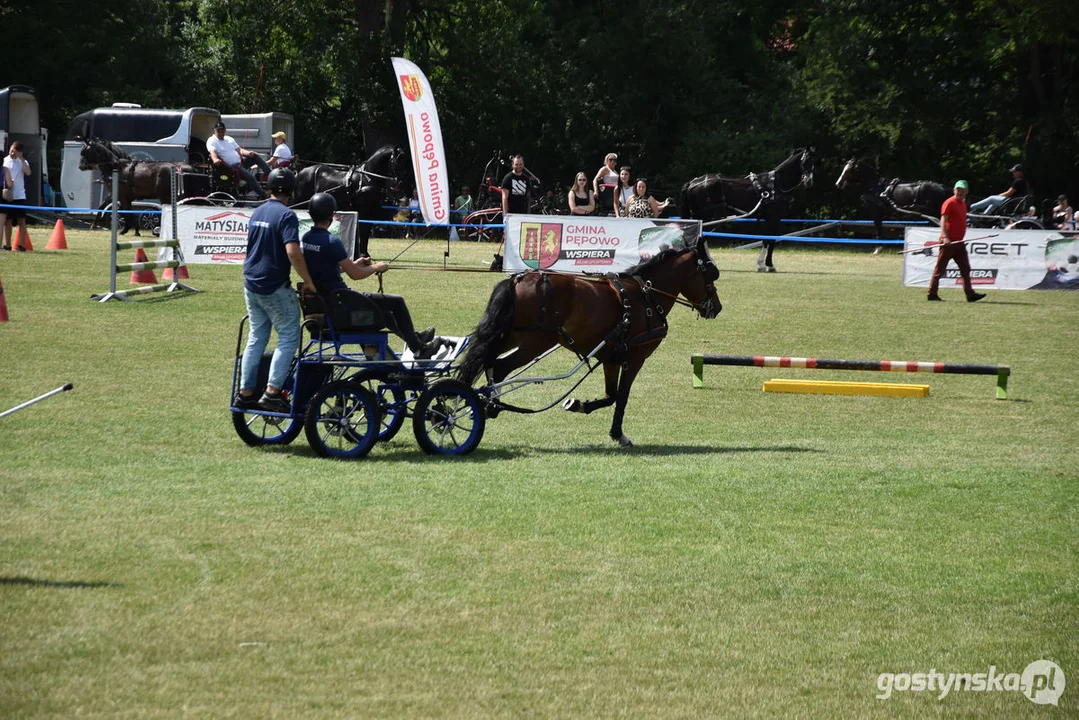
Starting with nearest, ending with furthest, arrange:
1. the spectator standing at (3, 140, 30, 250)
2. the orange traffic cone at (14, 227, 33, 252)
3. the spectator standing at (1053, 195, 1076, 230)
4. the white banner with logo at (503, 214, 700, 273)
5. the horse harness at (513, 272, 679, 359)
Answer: the horse harness at (513, 272, 679, 359) < the white banner with logo at (503, 214, 700, 273) < the spectator standing at (3, 140, 30, 250) < the orange traffic cone at (14, 227, 33, 252) < the spectator standing at (1053, 195, 1076, 230)

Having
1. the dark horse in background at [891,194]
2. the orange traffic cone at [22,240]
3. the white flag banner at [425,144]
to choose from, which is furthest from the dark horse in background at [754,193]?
the orange traffic cone at [22,240]

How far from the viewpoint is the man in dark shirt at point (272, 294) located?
882cm

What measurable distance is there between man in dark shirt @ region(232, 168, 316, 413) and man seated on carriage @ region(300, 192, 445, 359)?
0.10 meters

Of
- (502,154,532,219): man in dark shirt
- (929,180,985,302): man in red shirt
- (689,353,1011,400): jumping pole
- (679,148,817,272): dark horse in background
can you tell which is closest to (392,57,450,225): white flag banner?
(502,154,532,219): man in dark shirt

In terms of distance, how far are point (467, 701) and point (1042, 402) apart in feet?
31.9

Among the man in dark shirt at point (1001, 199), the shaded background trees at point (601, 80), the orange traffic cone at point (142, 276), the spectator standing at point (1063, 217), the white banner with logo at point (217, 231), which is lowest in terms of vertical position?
the orange traffic cone at point (142, 276)

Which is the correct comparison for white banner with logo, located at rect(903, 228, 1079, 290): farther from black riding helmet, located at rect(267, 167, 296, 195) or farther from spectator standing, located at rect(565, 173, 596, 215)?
black riding helmet, located at rect(267, 167, 296, 195)

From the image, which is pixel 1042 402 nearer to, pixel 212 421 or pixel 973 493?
pixel 973 493

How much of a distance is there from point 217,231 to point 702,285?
1276cm

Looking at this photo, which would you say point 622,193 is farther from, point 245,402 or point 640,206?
point 245,402

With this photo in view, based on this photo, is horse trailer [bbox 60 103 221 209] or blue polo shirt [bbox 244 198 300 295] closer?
blue polo shirt [bbox 244 198 300 295]

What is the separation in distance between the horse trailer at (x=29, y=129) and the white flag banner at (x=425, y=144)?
47.2ft

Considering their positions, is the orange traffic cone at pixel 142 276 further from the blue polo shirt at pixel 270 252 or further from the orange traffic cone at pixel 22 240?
the blue polo shirt at pixel 270 252

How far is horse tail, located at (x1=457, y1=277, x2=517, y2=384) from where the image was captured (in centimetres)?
973
